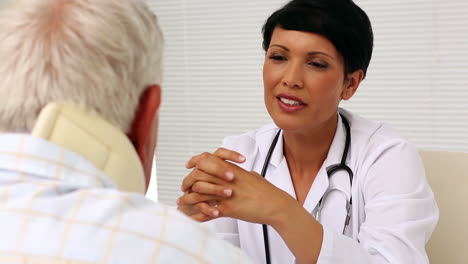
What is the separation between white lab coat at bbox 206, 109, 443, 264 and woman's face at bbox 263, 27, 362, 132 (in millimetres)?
149

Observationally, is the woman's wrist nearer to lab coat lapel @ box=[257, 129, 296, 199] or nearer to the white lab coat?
the white lab coat

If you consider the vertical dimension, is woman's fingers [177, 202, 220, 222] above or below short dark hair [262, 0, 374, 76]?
below

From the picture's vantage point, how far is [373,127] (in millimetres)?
1843

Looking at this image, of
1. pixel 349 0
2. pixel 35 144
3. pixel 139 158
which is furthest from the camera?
pixel 349 0

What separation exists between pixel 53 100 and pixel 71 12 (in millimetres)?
125

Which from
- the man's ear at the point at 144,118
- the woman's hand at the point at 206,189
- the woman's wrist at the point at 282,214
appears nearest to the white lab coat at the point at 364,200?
the woman's wrist at the point at 282,214

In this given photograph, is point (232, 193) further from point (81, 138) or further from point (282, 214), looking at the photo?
point (81, 138)

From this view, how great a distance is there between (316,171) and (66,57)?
45.5 inches

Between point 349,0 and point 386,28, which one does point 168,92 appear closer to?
point 386,28

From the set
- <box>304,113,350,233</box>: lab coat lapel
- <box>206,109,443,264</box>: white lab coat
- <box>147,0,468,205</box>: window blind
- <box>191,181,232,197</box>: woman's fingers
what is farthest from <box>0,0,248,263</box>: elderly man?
<box>147,0,468,205</box>: window blind

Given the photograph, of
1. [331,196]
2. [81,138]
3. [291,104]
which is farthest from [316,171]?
[81,138]

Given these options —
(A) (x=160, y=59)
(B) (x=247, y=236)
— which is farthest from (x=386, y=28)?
(A) (x=160, y=59)

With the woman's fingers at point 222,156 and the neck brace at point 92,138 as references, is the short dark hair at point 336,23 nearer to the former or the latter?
the woman's fingers at point 222,156

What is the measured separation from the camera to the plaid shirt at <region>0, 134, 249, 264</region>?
0.74 metres
